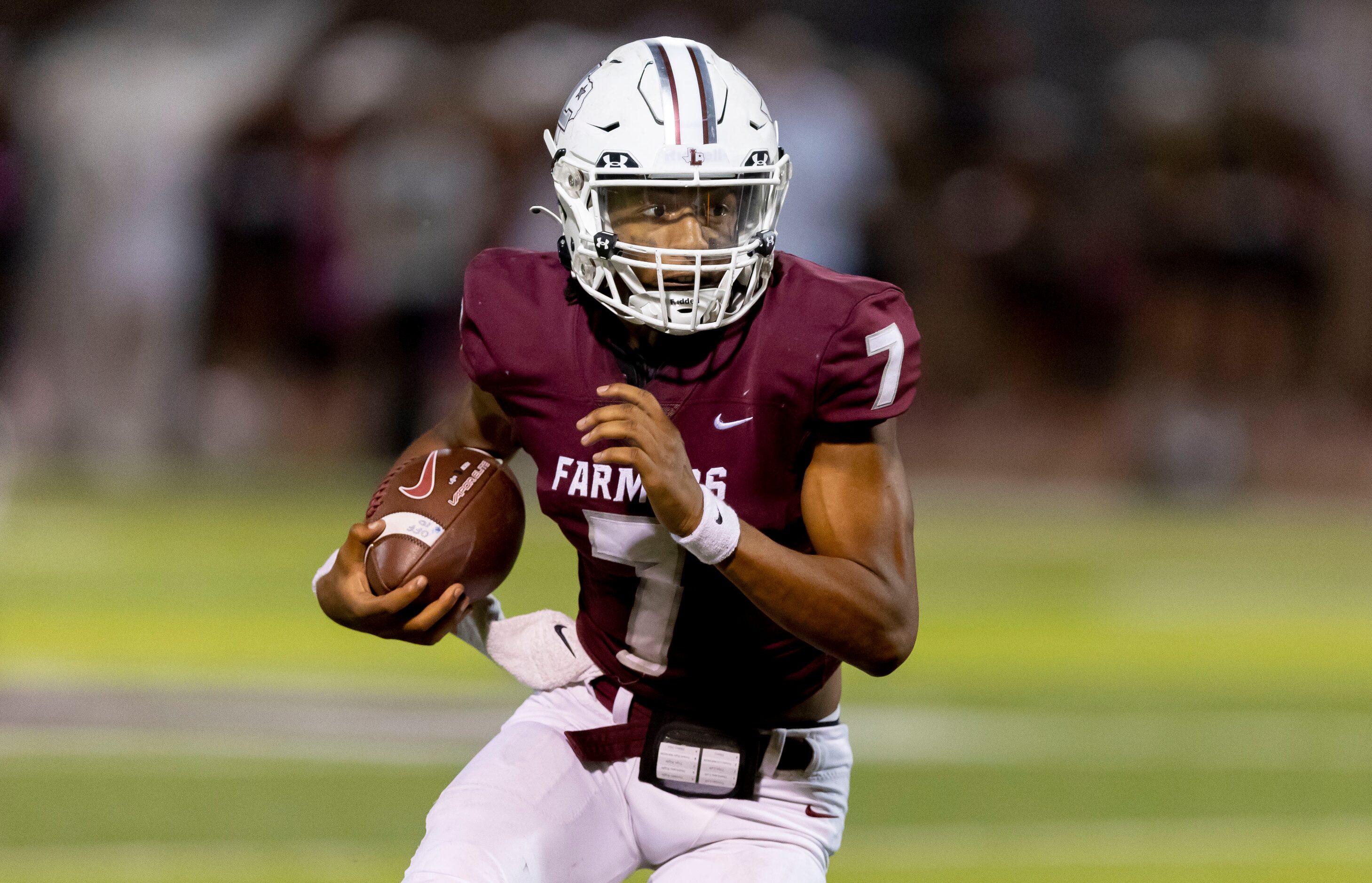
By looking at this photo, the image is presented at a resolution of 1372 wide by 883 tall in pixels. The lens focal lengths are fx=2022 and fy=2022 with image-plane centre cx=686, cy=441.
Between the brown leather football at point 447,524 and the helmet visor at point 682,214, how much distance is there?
472 mm

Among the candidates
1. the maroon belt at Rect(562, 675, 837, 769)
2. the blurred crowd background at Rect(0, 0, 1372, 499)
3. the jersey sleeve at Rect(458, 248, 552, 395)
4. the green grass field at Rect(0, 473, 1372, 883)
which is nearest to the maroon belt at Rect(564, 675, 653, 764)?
the maroon belt at Rect(562, 675, 837, 769)

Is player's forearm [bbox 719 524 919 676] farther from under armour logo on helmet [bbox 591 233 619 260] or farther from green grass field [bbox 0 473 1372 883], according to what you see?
green grass field [bbox 0 473 1372 883]

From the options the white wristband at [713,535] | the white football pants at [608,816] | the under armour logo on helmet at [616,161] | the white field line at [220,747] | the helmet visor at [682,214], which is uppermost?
the under armour logo on helmet at [616,161]

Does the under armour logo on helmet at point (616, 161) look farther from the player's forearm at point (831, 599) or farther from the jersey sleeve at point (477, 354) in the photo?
the player's forearm at point (831, 599)

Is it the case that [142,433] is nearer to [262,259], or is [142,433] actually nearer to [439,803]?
[262,259]

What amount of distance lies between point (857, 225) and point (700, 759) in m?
8.01

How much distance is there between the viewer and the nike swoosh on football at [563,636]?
337 cm

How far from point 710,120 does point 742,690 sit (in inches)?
35.7

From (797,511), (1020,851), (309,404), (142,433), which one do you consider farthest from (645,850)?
(309,404)

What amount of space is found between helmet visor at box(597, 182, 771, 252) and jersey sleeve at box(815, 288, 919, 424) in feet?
0.73

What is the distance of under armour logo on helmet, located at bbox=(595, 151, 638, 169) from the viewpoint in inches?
123

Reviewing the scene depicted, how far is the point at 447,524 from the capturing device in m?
3.17

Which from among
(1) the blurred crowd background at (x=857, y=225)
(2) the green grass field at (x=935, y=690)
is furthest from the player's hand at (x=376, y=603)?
(1) the blurred crowd background at (x=857, y=225)

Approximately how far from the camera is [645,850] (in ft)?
10.6
